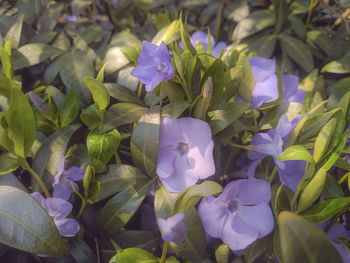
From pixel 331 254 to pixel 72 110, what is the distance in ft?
1.99

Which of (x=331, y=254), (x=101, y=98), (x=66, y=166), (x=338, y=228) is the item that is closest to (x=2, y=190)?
(x=66, y=166)

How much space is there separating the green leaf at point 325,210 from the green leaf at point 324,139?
0.08 m

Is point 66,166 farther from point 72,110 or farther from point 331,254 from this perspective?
point 331,254

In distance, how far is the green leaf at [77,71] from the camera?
31.6 inches

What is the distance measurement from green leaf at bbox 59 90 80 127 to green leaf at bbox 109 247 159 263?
342 millimetres

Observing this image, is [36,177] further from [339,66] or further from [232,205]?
[339,66]

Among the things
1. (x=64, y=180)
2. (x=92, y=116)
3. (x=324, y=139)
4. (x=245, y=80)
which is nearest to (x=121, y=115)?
(x=92, y=116)

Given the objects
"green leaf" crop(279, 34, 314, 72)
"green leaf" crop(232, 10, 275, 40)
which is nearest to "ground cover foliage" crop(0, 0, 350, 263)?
"green leaf" crop(279, 34, 314, 72)

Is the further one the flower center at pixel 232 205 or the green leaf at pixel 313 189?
the flower center at pixel 232 205

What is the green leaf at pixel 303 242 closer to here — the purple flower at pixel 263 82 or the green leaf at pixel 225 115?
the green leaf at pixel 225 115

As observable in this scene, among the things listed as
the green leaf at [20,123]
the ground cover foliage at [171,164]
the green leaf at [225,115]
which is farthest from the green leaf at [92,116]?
the green leaf at [225,115]

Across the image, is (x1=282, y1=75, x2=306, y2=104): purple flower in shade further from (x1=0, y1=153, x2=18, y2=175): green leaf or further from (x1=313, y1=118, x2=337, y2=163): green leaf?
(x1=0, y1=153, x2=18, y2=175): green leaf

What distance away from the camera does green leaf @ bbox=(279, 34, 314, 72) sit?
1.00m

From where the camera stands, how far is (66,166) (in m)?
0.69
